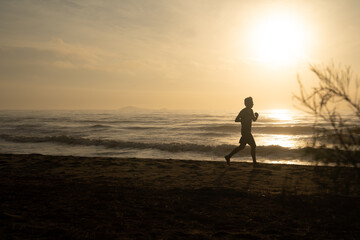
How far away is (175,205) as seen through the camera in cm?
500

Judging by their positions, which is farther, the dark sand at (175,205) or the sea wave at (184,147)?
the sea wave at (184,147)

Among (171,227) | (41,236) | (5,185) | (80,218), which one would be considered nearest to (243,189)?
(171,227)

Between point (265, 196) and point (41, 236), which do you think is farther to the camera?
point (265, 196)

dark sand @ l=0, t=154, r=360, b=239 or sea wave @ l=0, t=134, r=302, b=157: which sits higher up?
dark sand @ l=0, t=154, r=360, b=239

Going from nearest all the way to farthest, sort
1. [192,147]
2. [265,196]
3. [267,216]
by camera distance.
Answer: [267,216]
[265,196]
[192,147]

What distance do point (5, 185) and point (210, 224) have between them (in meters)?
4.68

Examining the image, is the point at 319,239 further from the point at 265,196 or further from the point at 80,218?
the point at 80,218

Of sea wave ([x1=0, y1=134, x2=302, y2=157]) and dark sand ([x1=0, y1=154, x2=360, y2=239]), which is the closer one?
dark sand ([x1=0, y1=154, x2=360, y2=239])

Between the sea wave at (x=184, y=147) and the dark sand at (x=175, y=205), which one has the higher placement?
the dark sand at (x=175, y=205)

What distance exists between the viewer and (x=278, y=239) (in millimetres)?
3633

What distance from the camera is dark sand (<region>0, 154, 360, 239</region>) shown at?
146 inches

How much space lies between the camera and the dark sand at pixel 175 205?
3.70 meters

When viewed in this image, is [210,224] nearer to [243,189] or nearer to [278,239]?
[278,239]

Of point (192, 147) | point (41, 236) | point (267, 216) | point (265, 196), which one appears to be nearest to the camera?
point (41, 236)
